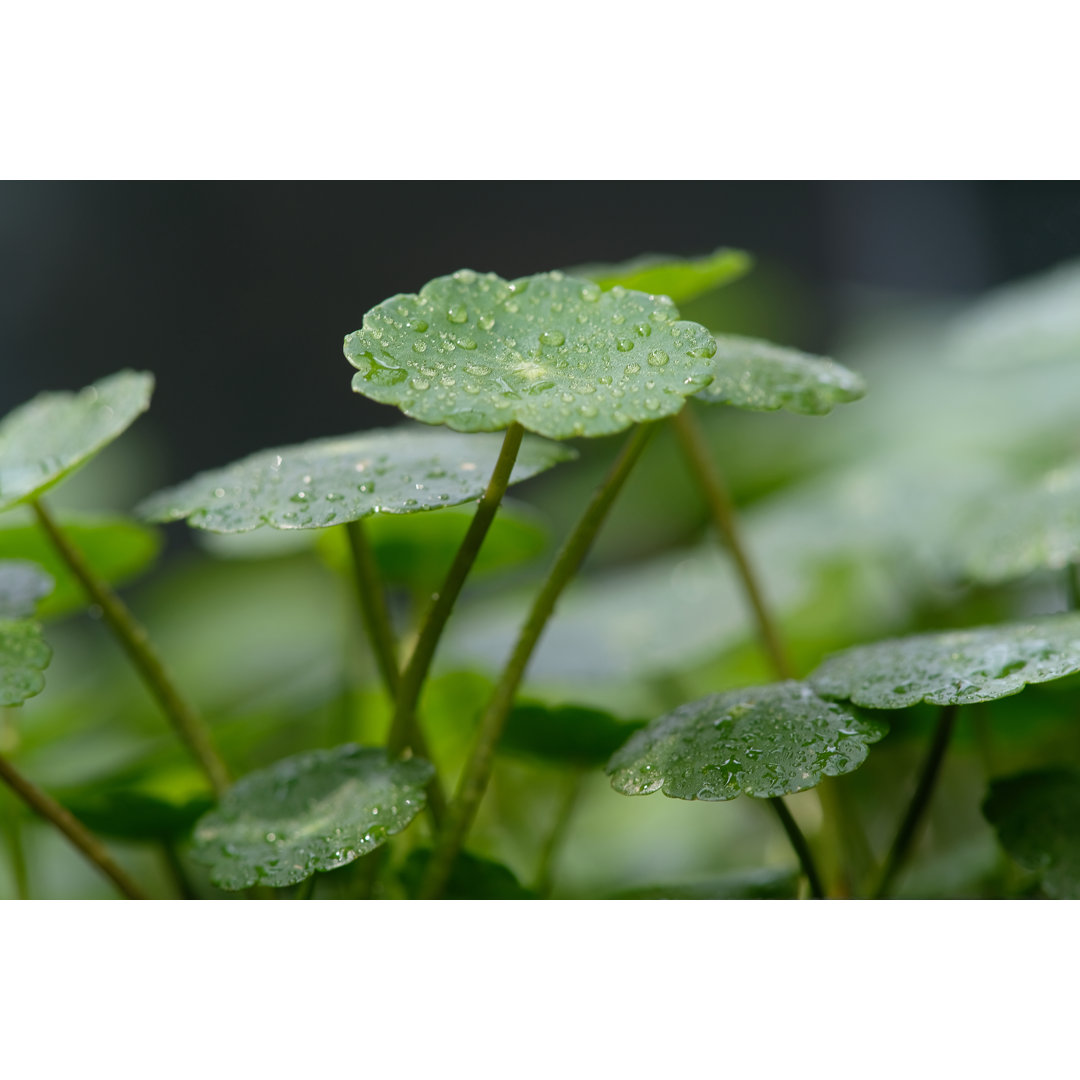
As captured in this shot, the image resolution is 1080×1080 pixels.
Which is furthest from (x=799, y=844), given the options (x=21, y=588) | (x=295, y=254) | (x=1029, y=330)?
(x=295, y=254)

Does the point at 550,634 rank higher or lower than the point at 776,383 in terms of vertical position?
lower

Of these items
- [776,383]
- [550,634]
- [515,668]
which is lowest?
[550,634]

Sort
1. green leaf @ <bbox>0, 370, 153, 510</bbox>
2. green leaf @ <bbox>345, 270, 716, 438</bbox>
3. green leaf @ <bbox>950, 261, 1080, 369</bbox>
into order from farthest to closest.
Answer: green leaf @ <bbox>950, 261, 1080, 369</bbox> → green leaf @ <bbox>0, 370, 153, 510</bbox> → green leaf @ <bbox>345, 270, 716, 438</bbox>

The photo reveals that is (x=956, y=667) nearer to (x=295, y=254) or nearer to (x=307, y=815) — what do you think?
(x=307, y=815)

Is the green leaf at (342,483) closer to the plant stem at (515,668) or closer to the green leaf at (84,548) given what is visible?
the plant stem at (515,668)

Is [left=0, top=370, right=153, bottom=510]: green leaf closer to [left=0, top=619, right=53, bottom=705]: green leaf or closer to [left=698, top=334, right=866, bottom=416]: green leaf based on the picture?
[left=0, top=619, right=53, bottom=705]: green leaf

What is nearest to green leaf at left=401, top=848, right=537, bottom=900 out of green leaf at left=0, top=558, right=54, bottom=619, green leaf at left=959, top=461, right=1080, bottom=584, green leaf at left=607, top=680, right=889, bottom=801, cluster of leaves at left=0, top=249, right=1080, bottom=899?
cluster of leaves at left=0, top=249, right=1080, bottom=899

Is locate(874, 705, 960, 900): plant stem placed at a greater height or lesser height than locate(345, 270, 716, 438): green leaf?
lesser
